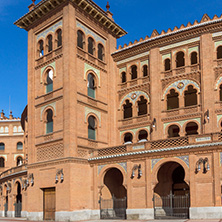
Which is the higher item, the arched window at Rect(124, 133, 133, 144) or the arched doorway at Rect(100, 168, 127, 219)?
the arched window at Rect(124, 133, 133, 144)

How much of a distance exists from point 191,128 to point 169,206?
703cm

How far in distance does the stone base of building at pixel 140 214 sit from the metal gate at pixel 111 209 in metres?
1.44

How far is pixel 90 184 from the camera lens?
27.3 metres

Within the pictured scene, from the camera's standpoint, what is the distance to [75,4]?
95.0 feet

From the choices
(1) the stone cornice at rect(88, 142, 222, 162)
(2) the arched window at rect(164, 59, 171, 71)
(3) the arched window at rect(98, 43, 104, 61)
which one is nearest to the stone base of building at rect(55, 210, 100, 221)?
(1) the stone cornice at rect(88, 142, 222, 162)

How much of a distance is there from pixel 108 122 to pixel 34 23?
1102cm

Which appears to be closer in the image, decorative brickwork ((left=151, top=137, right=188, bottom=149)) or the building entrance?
decorative brickwork ((left=151, top=137, right=188, bottom=149))

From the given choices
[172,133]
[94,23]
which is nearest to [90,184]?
[172,133]

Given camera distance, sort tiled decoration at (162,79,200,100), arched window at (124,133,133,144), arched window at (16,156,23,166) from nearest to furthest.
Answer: tiled decoration at (162,79,200,100)
arched window at (124,133,133,144)
arched window at (16,156,23,166)

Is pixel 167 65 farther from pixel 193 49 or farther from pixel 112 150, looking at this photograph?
pixel 112 150

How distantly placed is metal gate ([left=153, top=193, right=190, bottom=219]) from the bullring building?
0.07 m

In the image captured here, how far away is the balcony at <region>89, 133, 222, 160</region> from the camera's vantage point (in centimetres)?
2269

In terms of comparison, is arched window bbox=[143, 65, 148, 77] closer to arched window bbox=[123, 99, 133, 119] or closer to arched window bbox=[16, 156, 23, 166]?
arched window bbox=[123, 99, 133, 119]

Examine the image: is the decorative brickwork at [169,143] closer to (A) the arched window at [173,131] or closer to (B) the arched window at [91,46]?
(A) the arched window at [173,131]
